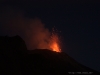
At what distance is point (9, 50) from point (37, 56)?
6560mm

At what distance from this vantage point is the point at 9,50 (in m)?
53.4

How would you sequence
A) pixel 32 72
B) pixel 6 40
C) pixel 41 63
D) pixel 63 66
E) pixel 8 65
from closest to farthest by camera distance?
pixel 8 65
pixel 32 72
pixel 41 63
pixel 6 40
pixel 63 66

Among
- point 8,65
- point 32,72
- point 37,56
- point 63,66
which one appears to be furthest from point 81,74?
point 8,65

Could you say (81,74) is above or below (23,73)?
above

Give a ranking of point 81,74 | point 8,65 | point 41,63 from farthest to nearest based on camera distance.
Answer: point 81,74 → point 41,63 → point 8,65

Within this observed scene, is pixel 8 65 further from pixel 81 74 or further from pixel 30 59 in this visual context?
pixel 81 74

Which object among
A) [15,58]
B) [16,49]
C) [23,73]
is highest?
[16,49]

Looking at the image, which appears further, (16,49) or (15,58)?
(16,49)

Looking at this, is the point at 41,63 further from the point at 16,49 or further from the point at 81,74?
the point at 81,74

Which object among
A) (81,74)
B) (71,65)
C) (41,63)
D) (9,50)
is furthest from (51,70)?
(71,65)

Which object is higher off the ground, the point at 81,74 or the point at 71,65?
the point at 71,65

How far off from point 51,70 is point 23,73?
6454 millimetres

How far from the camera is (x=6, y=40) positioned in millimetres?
57719

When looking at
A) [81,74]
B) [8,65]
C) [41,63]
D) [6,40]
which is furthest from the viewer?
[81,74]
